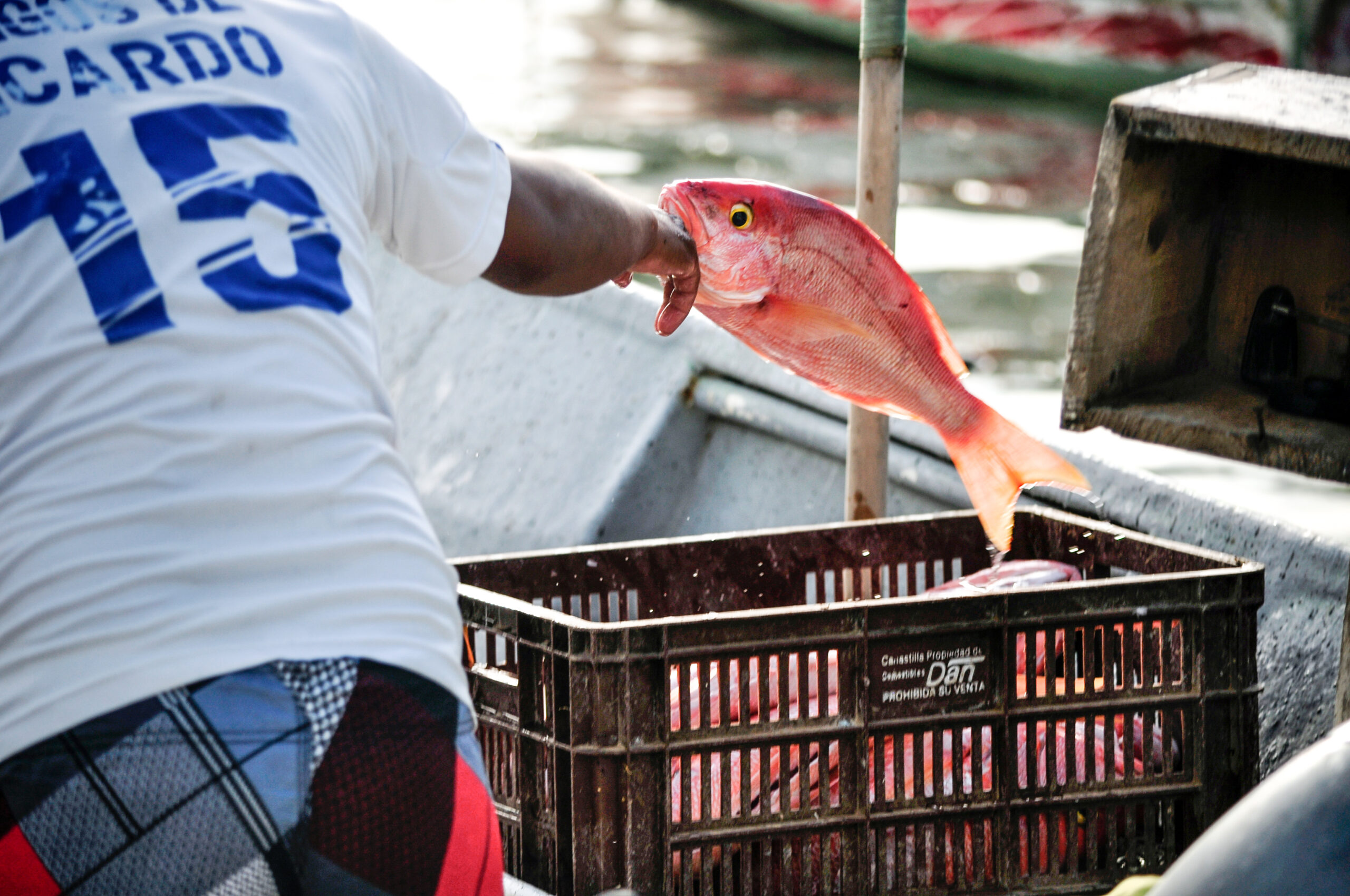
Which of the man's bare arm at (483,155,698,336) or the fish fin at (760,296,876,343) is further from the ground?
the man's bare arm at (483,155,698,336)

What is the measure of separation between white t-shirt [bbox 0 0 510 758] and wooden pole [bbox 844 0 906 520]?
1.34 meters

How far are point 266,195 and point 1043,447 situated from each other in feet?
4.41

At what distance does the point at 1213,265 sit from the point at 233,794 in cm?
182

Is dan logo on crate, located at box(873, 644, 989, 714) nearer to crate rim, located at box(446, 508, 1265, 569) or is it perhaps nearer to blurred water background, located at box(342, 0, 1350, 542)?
crate rim, located at box(446, 508, 1265, 569)

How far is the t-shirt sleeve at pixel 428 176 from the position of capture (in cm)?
134

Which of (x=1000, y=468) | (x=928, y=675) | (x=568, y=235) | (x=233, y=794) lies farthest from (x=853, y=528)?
(x=233, y=794)

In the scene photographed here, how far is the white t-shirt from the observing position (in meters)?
1.08

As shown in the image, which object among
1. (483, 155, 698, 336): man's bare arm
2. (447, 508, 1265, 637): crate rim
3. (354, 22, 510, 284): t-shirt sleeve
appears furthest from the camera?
(447, 508, 1265, 637): crate rim

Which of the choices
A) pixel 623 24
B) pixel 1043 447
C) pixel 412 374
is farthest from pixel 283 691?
pixel 623 24

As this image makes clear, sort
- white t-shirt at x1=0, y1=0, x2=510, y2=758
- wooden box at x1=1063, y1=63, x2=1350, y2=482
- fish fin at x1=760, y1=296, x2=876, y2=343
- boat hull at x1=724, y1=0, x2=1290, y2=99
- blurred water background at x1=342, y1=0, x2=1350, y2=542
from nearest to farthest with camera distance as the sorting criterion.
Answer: white t-shirt at x1=0, y1=0, x2=510, y2=758 → wooden box at x1=1063, y1=63, x2=1350, y2=482 → fish fin at x1=760, y1=296, x2=876, y2=343 → blurred water background at x1=342, y1=0, x2=1350, y2=542 → boat hull at x1=724, y1=0, x2=1290, y2=99

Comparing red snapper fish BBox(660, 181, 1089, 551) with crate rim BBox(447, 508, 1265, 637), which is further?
red snapper fish BBox(660, 181, 1089, 551)

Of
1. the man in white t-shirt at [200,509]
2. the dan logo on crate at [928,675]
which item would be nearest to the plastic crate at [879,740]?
the dan logo on crate at [928,675]

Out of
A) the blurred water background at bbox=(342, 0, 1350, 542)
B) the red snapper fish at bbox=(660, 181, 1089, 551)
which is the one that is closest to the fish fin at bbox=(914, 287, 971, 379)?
the red snapper fish at bbox=(660, 181, 1089, 551)

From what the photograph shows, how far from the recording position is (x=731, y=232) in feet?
7.01
